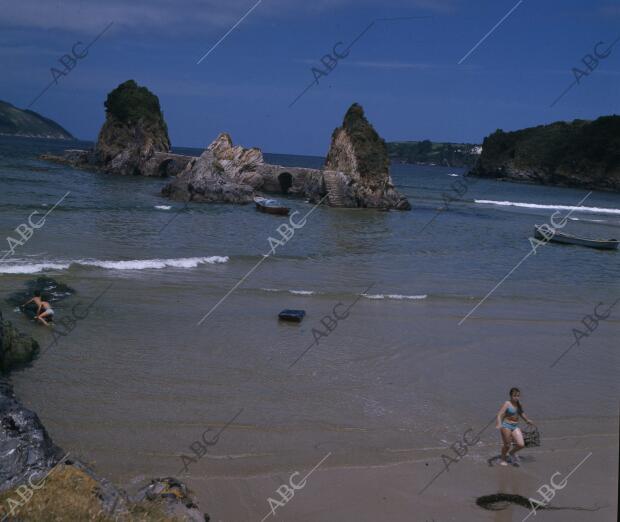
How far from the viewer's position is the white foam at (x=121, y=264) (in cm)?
1983

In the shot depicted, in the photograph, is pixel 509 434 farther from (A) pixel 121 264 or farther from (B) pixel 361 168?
(B) pixel 361 168

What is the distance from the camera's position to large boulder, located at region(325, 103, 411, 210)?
51906mm

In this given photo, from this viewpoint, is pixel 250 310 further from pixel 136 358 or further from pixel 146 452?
pixel 146 452

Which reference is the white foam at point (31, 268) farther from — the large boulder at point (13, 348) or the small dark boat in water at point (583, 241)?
the small dark boat in water at point (583, 241)

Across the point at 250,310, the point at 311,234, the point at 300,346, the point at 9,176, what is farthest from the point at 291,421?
the point at 9,176

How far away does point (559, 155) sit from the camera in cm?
13538

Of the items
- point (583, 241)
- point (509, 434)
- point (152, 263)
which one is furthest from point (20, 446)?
point (583, 241)

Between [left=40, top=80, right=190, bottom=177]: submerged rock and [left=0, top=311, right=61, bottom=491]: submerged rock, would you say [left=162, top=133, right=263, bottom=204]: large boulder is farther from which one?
[left=0, top=311, right=61, bottom=491]: submerged rock

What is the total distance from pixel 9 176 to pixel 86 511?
54637mm

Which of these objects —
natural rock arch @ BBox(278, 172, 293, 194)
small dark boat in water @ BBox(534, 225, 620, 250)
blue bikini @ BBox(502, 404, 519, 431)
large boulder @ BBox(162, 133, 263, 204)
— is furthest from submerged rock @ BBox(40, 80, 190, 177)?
blue bikini @ BBox(502, 404, 519, 431)

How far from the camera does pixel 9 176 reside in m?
55.2

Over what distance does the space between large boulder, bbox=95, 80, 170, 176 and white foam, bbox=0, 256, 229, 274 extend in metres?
54.5

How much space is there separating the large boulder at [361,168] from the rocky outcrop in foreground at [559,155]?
8039 centimetres

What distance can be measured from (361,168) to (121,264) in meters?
33.7
